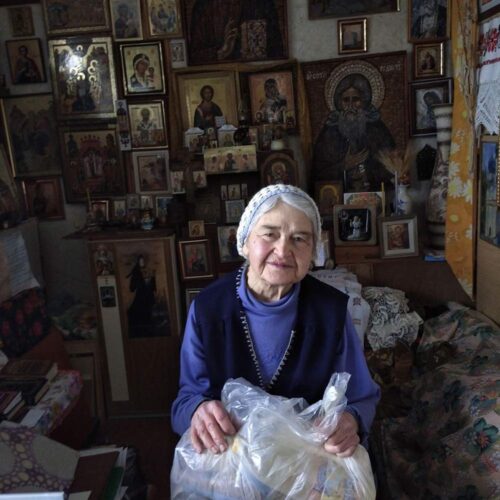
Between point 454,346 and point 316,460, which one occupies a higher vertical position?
point 316,460

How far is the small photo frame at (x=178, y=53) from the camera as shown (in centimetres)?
270

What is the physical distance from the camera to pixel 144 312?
257cm

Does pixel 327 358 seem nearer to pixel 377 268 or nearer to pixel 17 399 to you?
pixel 17 399

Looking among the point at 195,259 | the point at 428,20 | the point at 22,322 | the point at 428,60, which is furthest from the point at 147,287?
the point at 428,20

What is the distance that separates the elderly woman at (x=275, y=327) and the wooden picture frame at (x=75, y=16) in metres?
2.01

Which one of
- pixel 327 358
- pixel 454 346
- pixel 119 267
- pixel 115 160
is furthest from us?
pixel 115 160

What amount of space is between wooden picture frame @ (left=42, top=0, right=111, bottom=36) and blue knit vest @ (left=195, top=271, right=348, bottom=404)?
2.10 m

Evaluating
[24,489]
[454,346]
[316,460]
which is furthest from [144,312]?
[316,460]

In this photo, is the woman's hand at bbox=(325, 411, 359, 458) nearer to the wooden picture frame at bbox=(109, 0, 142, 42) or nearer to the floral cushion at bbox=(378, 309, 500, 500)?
the floral cushion at bbox=(378, 309, 500, 500)

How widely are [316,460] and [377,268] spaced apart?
1.71m

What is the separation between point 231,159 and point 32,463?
1631mm

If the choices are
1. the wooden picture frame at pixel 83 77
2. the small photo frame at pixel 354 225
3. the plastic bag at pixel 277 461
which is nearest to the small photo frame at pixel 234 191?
the small photo frame at pixel 354 225

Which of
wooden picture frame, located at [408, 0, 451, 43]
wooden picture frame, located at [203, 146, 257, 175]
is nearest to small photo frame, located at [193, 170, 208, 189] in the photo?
wooden picture frame, located at [203, 146, 257, 175]

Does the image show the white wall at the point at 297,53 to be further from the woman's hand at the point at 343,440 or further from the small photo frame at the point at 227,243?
the woman's hand at the point at 343,440
